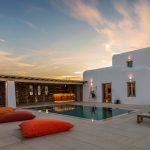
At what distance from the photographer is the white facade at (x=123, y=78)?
14281 mm

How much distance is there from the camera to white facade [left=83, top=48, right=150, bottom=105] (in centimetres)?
1428

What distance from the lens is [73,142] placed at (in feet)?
14.6

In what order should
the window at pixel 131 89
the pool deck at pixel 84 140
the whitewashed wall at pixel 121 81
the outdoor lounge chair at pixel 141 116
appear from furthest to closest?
the window at pixel 131 89 → the whitewashed wall at pixel 121 81 → the outdoor lounge chair at pixel 141 116 → the pool deck at pixel 84 140

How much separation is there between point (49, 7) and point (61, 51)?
609 centimetres

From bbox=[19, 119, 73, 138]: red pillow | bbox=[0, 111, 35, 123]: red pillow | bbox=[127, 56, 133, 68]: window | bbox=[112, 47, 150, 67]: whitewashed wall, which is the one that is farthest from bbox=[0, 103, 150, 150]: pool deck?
bbox=[127, 56, 133, 68]: window

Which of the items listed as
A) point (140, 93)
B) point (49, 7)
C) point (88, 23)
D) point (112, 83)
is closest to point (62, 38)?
point (88, 23)

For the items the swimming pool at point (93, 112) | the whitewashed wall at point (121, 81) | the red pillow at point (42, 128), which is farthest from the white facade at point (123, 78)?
the red pillow at point (42, 128)

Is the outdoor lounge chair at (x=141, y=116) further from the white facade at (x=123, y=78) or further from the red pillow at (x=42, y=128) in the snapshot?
the white facade at (x=123, y=78)

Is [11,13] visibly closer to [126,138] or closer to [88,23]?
[88,23]

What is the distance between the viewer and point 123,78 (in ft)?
51.1

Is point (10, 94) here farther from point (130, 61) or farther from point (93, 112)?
point (130, 61)

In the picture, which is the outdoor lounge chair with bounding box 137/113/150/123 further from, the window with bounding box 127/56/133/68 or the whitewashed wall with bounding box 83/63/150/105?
the window with bounding box 127/56/133/68

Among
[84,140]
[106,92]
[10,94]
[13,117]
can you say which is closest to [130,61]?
[106,92]

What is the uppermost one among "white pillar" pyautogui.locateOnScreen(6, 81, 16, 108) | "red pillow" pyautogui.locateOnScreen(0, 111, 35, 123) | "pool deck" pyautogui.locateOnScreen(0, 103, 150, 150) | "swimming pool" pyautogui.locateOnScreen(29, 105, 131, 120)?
"white pillar" pyautogui.locateOnScreen(6, 81, 16, 108)
